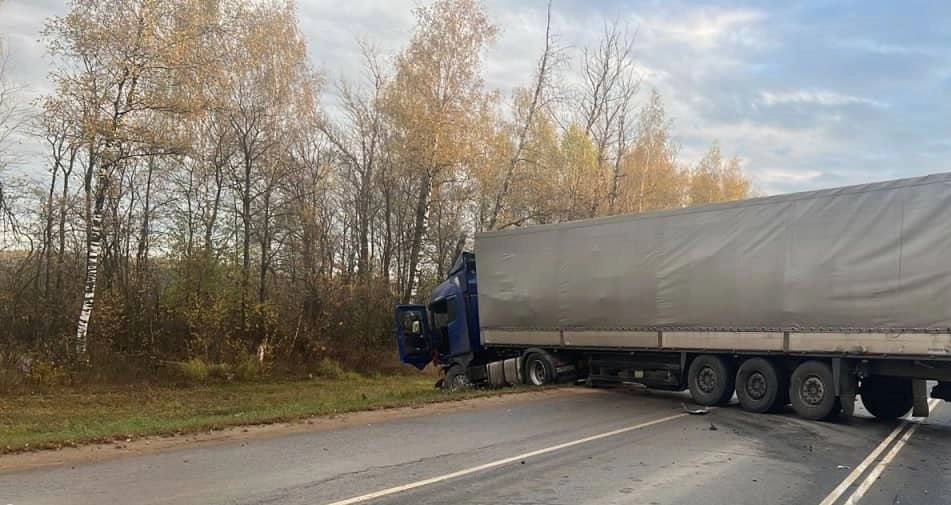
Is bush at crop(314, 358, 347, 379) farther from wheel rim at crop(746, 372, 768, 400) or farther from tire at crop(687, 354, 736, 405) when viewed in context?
wheel rim at crop(746, 372, 768, 400)

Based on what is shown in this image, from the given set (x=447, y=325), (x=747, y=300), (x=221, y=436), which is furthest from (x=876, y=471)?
(x=447, y=325)

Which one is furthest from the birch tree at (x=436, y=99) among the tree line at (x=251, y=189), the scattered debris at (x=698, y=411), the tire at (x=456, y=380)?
the scattered debris at (x=698, y=411)

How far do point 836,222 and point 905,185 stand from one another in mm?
1135

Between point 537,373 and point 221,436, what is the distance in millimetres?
8952

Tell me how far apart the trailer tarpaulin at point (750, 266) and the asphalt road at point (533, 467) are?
6.71ft

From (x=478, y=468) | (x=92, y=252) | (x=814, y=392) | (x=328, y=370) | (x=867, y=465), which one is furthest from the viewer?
(x=328, y=370)

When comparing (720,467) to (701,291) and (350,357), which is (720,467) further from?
(350,357)

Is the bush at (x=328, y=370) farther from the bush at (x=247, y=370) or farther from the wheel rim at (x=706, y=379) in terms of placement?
the wheel rim at (x=706, y=379)

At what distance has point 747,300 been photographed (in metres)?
12.9

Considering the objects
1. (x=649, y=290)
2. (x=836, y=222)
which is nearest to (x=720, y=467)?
(x=836, y=222)

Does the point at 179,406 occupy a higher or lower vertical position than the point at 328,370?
lower

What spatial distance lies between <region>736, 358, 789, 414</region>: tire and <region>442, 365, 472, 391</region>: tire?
7209mm

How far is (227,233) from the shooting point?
27.3m

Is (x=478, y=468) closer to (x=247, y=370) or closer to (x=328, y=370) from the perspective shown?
(x=247, y=370)
